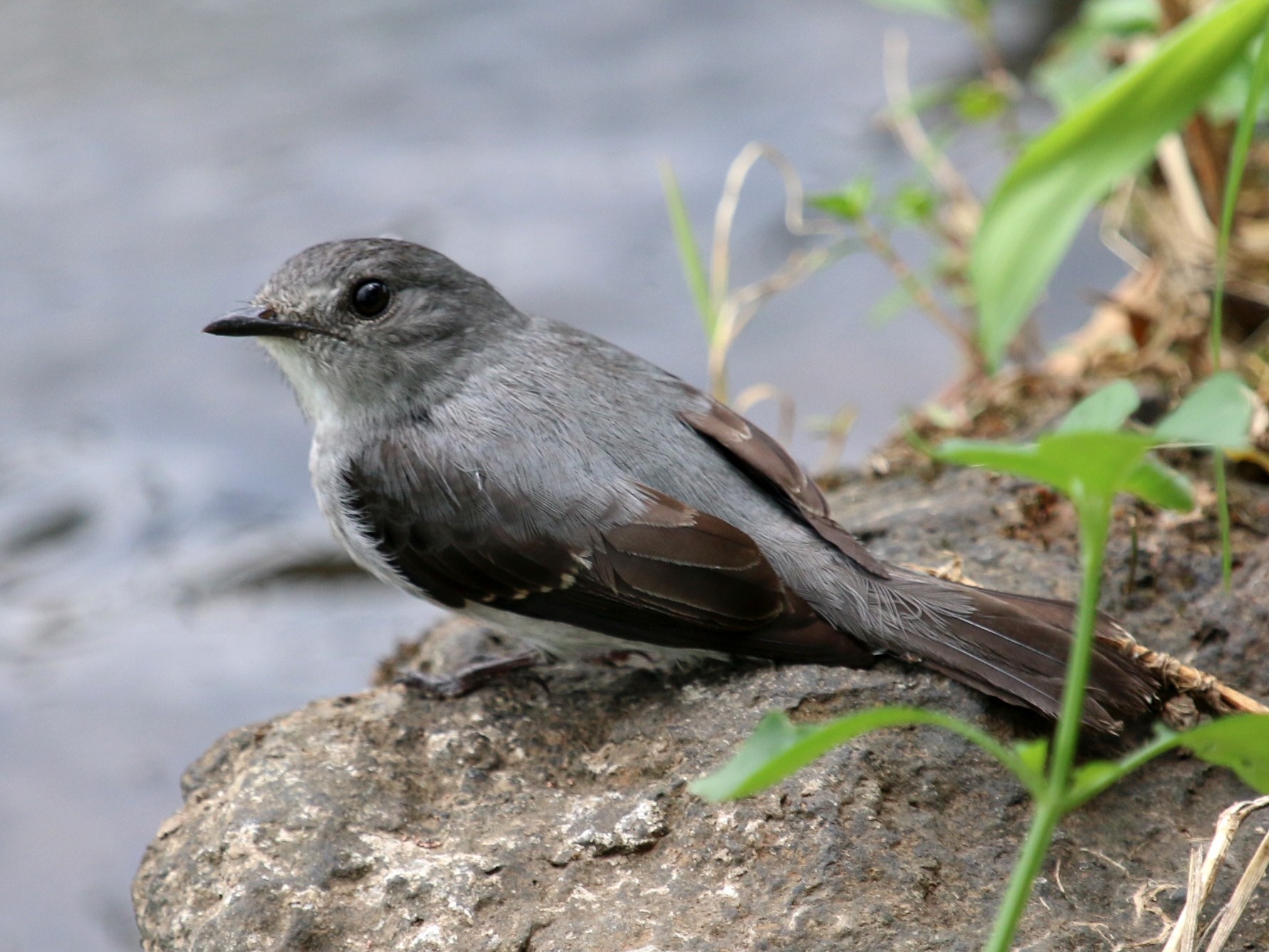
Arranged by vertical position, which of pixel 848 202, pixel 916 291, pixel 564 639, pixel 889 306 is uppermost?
pixel 848 202

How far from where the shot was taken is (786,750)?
193cm

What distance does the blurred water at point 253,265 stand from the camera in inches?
236

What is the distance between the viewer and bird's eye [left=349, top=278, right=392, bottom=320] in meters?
4.33

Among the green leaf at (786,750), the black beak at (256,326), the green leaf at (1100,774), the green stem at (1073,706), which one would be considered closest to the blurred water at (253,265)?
the black beak at (256,326)

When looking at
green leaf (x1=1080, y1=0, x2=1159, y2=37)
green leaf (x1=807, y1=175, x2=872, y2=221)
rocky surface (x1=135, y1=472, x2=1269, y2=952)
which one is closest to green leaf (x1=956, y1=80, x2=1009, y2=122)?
green leaf (x1=1080, y1=0, x2=1159, y2=37)

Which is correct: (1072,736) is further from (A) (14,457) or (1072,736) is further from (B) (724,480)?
(A) (14,457)

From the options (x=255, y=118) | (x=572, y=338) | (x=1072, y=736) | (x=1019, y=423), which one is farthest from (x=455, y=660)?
(x=255, y=118)

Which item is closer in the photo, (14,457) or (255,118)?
(14,457)

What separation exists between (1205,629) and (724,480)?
136cm

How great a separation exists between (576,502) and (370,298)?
106cm

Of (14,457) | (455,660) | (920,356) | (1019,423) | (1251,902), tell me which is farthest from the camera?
(920,356)

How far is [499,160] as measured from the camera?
29.0 ft

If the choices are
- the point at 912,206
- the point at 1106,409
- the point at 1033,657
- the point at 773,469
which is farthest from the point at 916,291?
the point at 1106,409

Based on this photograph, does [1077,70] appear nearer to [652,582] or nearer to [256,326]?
[652,582]
